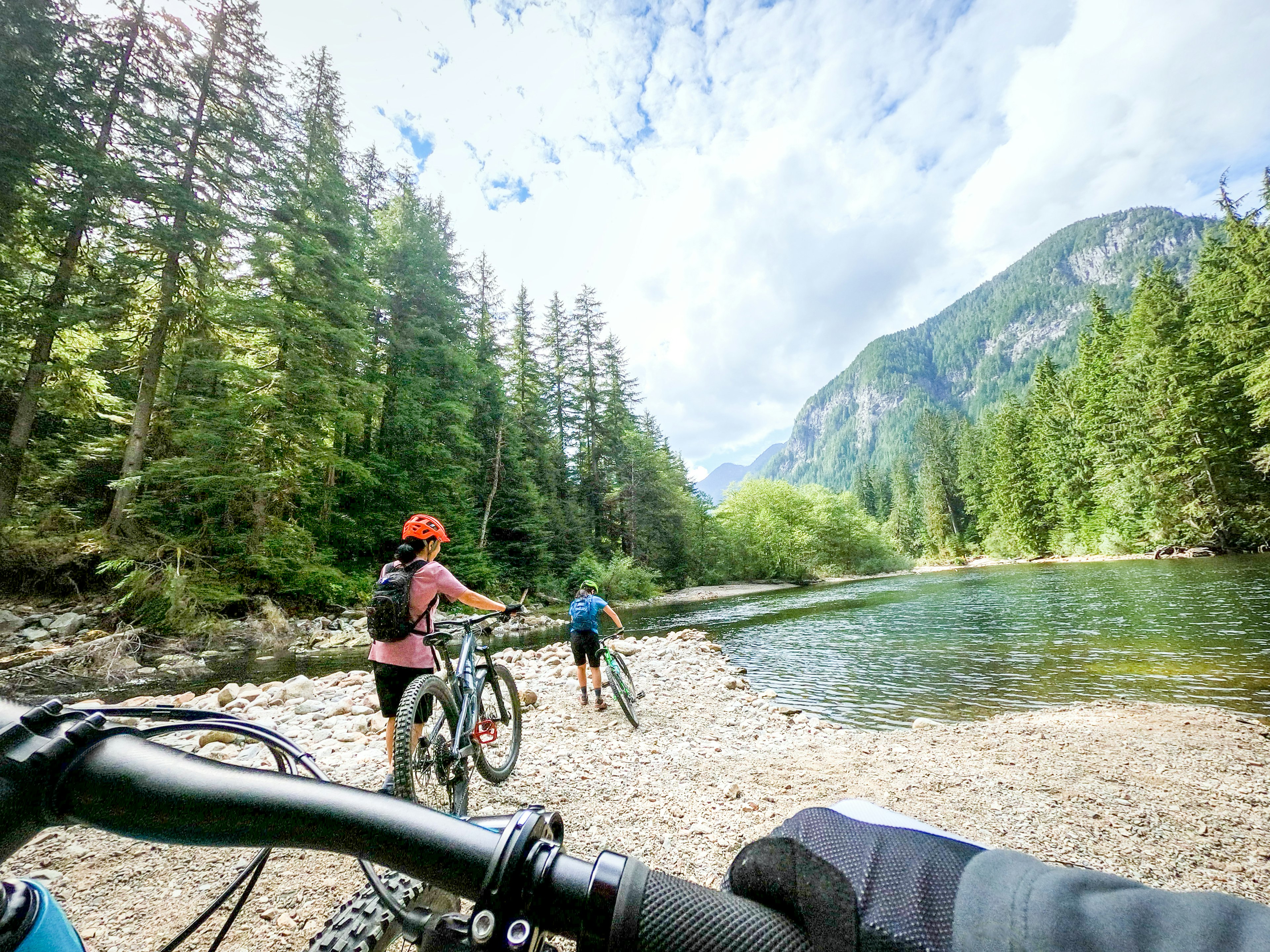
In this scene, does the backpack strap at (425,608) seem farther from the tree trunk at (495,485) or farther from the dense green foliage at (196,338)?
the tree trunk at (495,485)

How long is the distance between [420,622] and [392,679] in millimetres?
490

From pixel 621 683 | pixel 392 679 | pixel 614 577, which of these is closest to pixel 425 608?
pixel 392 679

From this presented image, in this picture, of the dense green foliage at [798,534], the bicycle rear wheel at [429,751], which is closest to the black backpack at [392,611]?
the bicycle rear wheel at [429,751]

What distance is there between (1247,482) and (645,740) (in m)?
40.9

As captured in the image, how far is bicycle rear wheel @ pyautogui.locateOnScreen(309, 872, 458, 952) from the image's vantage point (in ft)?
6.14

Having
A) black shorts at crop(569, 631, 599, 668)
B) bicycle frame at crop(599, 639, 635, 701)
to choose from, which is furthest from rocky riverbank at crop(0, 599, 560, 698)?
bicycle frame at crop(599, 639, 635, 701)

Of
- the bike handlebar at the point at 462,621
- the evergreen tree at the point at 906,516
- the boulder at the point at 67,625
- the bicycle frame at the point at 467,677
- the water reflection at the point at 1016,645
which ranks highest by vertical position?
the evergreen tree at the point at 906,516

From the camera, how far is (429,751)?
11.5 ft

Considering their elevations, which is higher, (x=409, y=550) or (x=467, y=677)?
(x=409, y=550)

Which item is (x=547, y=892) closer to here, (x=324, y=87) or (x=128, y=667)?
(x=128, y=667)

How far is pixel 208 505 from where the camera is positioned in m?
13.8

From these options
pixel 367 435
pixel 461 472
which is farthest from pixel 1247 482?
pixel 367 435

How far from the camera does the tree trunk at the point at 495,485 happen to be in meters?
24.6

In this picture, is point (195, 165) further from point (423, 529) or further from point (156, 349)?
point (423, 529)
